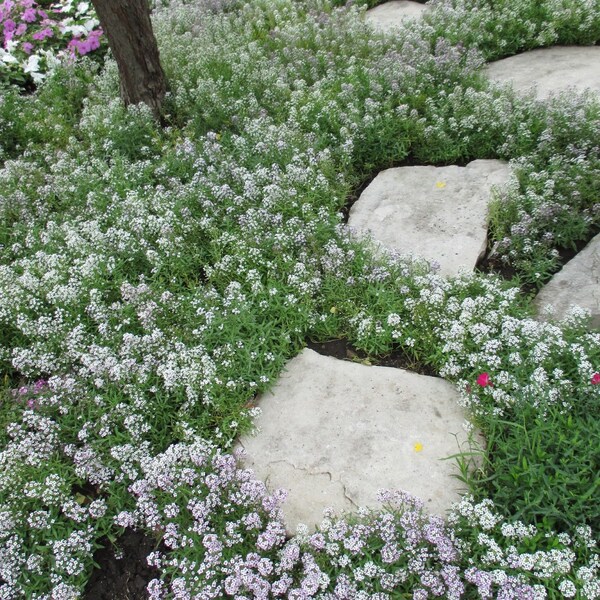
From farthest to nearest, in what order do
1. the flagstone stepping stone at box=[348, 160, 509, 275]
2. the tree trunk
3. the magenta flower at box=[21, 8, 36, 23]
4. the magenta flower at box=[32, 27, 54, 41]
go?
the magenta flower at box=[21, 8, 36, 23]
the magenta flower at box=[32, 27, 54, 41]
the tree trunk
the flagstone stepping stone at box=[348, 160, 509, 275]

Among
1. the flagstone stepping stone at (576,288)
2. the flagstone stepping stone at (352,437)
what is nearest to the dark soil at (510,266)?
the flagstone stepping stone at (576,288)

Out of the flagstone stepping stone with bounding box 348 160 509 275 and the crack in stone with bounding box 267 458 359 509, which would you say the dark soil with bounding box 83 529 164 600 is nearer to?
the crack in stone with bounding box 267 458 359 509

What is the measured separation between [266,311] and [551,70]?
509 cm

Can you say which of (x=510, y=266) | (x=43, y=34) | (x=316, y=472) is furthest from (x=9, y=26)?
(x=316, y=472)

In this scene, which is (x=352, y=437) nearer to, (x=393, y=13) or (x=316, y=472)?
(x=316, y=472)

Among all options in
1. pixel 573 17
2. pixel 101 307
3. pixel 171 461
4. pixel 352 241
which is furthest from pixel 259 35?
pixel 171 461

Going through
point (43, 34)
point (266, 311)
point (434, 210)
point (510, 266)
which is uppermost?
point (43, 34)

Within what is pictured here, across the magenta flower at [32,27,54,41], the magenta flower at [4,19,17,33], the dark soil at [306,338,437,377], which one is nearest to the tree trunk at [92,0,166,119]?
the magenta flower at [32,27,54,41]

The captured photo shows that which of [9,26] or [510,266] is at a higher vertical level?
[9,26]

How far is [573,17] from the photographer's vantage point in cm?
757

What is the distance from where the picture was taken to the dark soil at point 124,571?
365 centimetres

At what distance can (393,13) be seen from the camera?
363 inches

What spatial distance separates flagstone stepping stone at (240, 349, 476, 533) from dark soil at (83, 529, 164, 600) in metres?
0.89

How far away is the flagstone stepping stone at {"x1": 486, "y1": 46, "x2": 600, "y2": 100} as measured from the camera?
676 centimetres
